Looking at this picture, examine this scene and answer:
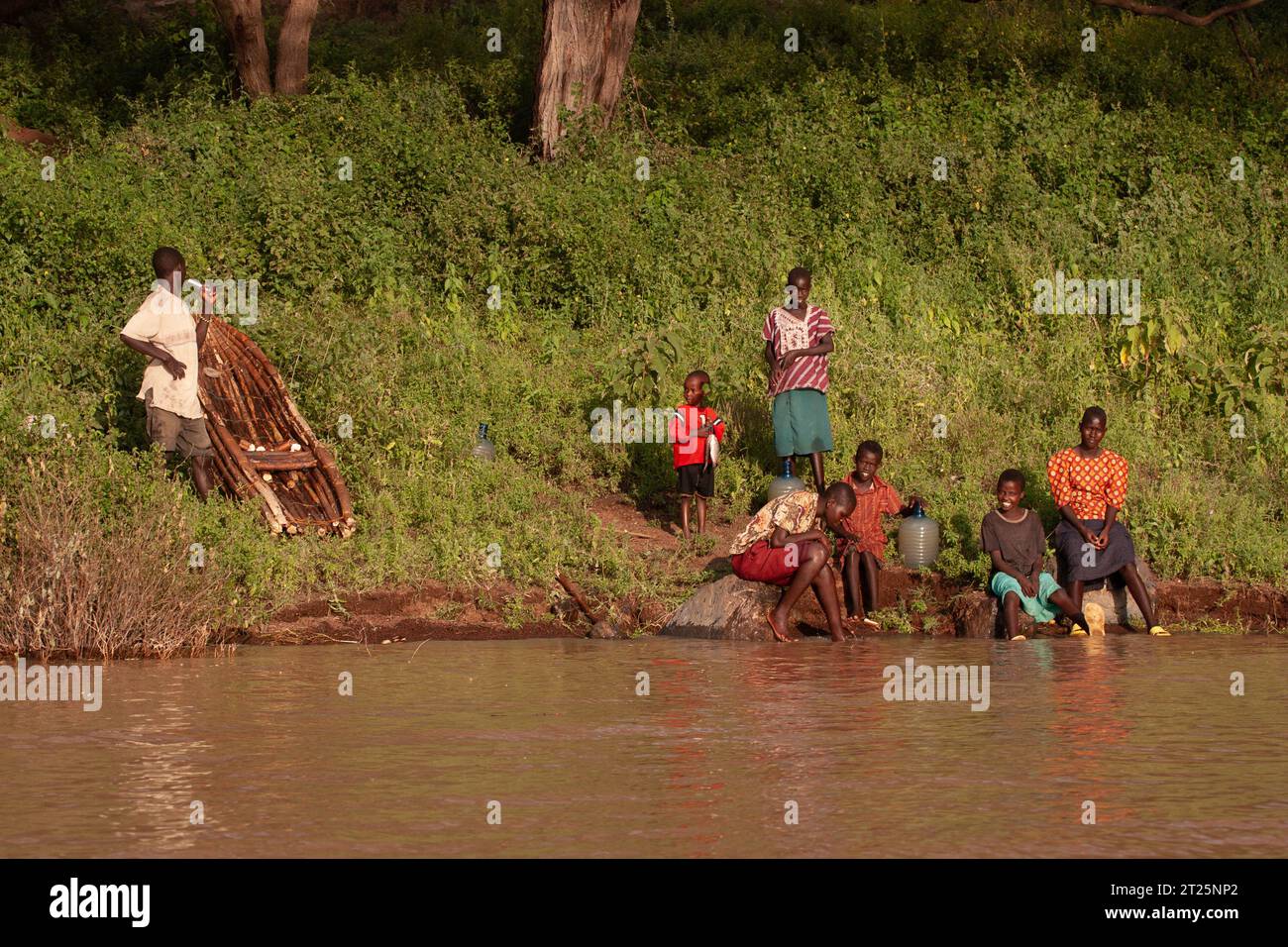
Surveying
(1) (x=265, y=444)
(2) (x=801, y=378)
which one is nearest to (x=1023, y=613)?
(2) (x=801, y=378)

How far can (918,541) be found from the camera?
1111cm

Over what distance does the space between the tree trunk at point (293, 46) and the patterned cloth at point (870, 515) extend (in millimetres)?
9802

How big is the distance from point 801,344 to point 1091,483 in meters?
2.27

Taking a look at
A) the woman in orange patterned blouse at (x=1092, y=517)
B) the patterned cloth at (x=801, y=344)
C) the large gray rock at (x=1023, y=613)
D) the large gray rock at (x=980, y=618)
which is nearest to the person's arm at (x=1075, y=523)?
the woman in orange patterned blouse at (x=1092, y=517)

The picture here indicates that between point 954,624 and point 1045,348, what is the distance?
411 centimetres

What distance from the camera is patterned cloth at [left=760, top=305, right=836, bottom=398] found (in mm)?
11875

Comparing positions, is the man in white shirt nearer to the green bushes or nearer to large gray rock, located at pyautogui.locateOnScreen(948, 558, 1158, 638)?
the green bushes

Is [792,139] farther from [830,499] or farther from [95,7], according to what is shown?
[95,7]

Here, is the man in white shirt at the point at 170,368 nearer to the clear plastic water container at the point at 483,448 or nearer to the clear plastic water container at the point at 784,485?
the clear plastic water container at the point at 483,448

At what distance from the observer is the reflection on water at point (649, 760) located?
5328mm

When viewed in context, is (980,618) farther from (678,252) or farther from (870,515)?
(678,252)

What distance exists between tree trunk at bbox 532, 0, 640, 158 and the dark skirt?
8.50 meters
